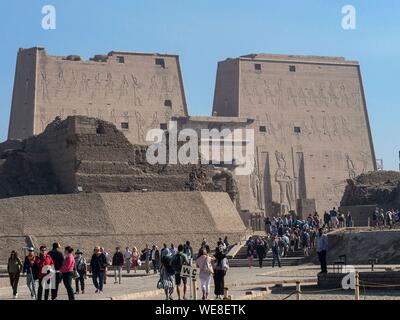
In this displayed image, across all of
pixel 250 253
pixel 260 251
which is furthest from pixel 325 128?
pixel 260 251

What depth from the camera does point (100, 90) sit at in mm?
70500

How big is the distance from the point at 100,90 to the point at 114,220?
91.7ft

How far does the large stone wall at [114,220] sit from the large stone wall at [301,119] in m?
26.6

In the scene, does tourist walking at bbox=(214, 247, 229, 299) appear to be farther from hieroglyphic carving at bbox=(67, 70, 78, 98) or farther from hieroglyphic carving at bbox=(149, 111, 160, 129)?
hieroglyphic carving at bbox=(149, 111, 160, 129)

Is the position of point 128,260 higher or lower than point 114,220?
lower

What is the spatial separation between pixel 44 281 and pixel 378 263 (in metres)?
13.0

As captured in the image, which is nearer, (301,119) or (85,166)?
(85,166)

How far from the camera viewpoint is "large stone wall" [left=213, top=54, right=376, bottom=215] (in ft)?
245

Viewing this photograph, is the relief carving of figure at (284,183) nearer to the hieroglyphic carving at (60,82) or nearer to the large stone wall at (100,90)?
the large stone wall at (100,90)

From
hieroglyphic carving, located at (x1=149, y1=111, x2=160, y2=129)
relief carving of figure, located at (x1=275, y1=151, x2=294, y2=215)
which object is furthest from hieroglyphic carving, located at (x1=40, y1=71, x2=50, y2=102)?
relief carving of figure, located at (x1=275, y1=151, x2=294, y2=215)

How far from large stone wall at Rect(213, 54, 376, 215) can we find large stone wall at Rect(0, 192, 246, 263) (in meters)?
26.6

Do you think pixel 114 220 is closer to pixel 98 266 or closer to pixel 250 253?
pixel 250 253

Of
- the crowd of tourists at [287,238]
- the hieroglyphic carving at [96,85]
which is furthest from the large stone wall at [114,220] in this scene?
the hieroglyphic carving at [96,85]
